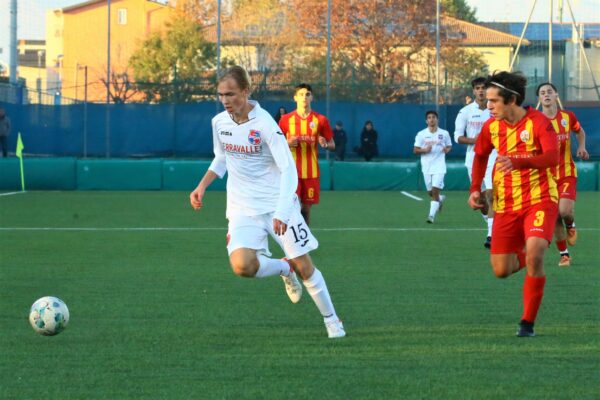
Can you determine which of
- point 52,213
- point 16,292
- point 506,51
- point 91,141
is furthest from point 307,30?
point 16,292

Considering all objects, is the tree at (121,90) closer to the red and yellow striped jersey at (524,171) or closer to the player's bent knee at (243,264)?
the player's bent knee at (243,264)

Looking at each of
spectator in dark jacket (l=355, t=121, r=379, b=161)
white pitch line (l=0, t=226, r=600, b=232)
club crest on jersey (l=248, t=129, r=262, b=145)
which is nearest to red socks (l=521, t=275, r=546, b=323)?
club crest on jersey (l=248, t=129, r=262, b=145)

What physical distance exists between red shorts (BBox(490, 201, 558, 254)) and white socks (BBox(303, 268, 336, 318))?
1280mm

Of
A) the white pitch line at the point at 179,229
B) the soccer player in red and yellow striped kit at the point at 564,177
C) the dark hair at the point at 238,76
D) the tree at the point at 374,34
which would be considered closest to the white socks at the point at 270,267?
the dark hair at the point at 238,76

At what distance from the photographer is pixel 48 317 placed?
7.73m

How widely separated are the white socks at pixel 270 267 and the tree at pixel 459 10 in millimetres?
34530

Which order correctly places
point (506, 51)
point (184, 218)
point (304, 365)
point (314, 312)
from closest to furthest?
point (304, 365), point (314, 312), point (184, 218), point (506, 51)

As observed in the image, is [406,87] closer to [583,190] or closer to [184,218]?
[583,190]

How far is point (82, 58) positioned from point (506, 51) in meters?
16.9

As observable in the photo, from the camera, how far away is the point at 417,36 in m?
38.6

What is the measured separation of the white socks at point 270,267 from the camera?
836 cm

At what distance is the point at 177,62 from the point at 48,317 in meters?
34.1

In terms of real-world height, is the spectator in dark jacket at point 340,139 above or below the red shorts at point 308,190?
above

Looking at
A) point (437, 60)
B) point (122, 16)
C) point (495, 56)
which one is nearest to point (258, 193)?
point (437, 60)
